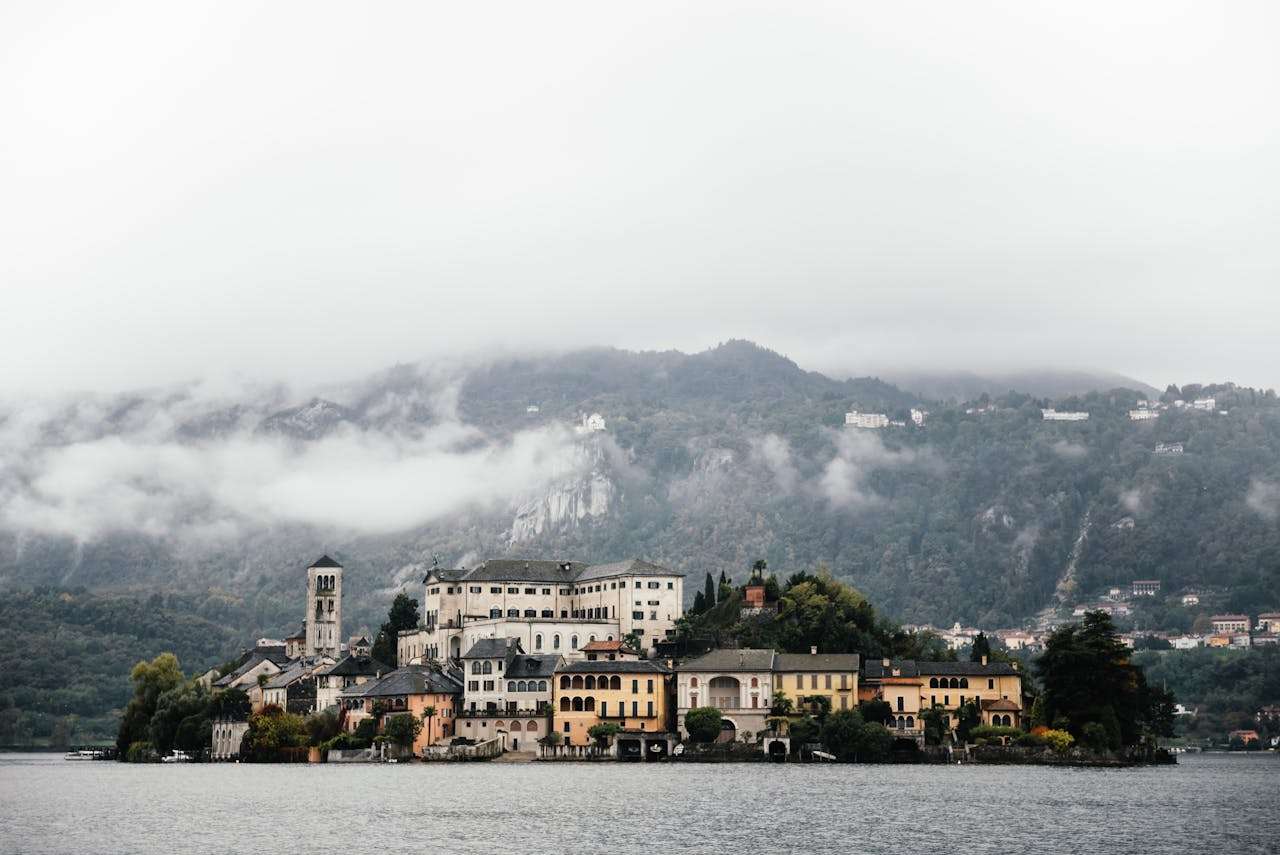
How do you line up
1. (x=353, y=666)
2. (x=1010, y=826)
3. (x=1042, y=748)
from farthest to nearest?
(x=353, y=666), (x=1042, y=748), (x=1010, y=826)

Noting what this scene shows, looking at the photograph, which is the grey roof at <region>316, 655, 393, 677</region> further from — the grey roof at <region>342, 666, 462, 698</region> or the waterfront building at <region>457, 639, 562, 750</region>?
the waterfront building at <region>457, 639, 562, 750</region>

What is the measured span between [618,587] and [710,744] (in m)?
30.8

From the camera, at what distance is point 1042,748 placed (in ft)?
423

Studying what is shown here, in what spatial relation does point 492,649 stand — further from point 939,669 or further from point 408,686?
point 939,669

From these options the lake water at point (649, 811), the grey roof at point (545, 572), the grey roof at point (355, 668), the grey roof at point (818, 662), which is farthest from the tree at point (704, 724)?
the grey roof at point (355, 668)

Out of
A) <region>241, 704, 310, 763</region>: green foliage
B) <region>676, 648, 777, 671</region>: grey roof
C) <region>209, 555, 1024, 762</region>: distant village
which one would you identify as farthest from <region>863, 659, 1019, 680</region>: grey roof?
<region>241, 704, 310, 763</region>: green foliage

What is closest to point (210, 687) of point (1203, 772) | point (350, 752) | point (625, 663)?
point (350, 752)

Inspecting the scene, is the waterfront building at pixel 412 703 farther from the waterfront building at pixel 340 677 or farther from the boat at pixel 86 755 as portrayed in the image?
the boat at pixel 86 755

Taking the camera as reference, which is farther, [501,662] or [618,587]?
[618,587]

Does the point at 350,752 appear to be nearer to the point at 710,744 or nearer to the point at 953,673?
the point at 710,744

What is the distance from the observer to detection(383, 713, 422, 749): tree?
139625 millimetres

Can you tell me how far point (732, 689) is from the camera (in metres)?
139

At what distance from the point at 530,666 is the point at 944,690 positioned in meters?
32.9

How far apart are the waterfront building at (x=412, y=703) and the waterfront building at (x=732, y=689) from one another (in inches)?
735
